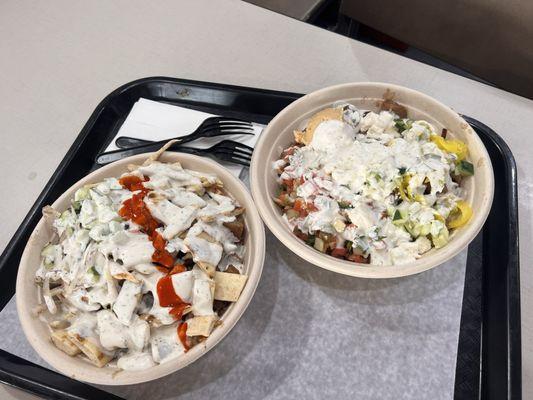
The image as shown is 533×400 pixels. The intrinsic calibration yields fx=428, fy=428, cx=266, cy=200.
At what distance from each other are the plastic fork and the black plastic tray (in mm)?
150

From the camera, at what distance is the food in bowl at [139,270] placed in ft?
3.74

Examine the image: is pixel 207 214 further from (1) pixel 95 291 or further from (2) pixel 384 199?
(2) pixel 384 199

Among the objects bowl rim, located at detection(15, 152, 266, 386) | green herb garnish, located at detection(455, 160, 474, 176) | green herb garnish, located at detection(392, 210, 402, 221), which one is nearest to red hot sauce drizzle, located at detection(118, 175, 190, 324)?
bowl rim, located at detection(15, 152, 266, 386)

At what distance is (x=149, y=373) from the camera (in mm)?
1087

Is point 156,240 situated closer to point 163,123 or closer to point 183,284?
point 183,284

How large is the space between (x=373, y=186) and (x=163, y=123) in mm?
908

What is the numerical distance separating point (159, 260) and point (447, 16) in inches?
75.4

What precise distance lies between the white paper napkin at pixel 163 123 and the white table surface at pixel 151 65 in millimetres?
330

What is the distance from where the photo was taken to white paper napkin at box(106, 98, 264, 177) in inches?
65.7

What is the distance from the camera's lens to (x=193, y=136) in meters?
1.60

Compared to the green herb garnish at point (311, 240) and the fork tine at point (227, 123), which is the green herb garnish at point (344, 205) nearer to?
the green herb garnish at point (311, 240)

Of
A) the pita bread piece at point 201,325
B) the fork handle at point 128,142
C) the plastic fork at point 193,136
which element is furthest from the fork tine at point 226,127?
the pita bread piece at point 201,325

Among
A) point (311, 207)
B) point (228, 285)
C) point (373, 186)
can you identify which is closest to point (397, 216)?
point (373, 186)

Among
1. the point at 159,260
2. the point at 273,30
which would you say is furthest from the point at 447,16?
the point at 159,260
